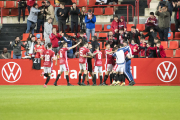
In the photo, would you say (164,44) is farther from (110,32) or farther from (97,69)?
(97,69)

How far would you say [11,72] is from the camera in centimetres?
1658

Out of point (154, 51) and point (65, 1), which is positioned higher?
point (65, 1)

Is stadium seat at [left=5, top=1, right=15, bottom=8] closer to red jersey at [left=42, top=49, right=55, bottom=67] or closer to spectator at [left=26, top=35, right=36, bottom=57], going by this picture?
spectator at [left=26, top=35, right=36, bottom=57]

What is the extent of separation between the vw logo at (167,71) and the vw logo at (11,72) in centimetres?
699

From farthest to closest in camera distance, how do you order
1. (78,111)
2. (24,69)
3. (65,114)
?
(24,69), (78,111), (65,114)

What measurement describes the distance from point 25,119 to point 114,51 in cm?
1043

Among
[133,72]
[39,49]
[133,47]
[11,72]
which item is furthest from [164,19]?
[11,72]

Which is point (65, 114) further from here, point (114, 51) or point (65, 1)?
point (65, 1)

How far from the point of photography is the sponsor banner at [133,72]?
15.3m

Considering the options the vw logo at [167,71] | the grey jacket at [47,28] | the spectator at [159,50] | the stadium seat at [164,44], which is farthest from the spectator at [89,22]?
the vw logo at [167,71]

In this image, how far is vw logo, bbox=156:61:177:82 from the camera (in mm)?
15250

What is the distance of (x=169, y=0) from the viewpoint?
1955 cm

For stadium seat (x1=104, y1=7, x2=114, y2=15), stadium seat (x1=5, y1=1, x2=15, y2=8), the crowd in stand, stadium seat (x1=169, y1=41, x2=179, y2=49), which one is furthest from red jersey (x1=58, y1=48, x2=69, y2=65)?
stadium seat (x1=5, y1=1, x2=15, y2=8)

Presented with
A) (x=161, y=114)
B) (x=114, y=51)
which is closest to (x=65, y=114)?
(x=161, y=114)
